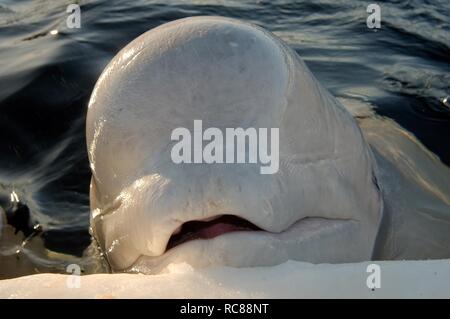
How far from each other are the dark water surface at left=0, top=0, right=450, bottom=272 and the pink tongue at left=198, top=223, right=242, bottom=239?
168 centimetres

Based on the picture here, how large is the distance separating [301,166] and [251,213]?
14.7 inches

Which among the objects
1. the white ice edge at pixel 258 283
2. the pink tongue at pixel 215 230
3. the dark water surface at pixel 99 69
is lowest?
the dark water surface at pixel 99 69

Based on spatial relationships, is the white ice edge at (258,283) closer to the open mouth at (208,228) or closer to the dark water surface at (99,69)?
the open mouth at (208,228)

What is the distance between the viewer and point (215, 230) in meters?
2.52

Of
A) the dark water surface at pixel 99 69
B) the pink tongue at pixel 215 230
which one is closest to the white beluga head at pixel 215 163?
the pink tongue at pixel 215 230

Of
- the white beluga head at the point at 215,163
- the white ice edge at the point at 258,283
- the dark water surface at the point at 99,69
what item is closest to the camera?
the white ice edge at the point at 258,283

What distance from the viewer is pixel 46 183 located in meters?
4.82

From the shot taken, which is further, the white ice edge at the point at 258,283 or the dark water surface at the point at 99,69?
the dark water surface at the point at 99,69

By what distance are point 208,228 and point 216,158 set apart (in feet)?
0.78

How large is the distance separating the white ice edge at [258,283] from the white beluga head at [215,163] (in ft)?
0.56

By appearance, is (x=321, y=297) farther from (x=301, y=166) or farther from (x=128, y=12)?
(x=128, y=12)

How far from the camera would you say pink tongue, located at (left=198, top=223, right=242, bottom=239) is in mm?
2510

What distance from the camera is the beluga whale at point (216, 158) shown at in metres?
2.49

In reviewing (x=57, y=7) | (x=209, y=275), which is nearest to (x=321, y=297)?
(x=209, y=275)
